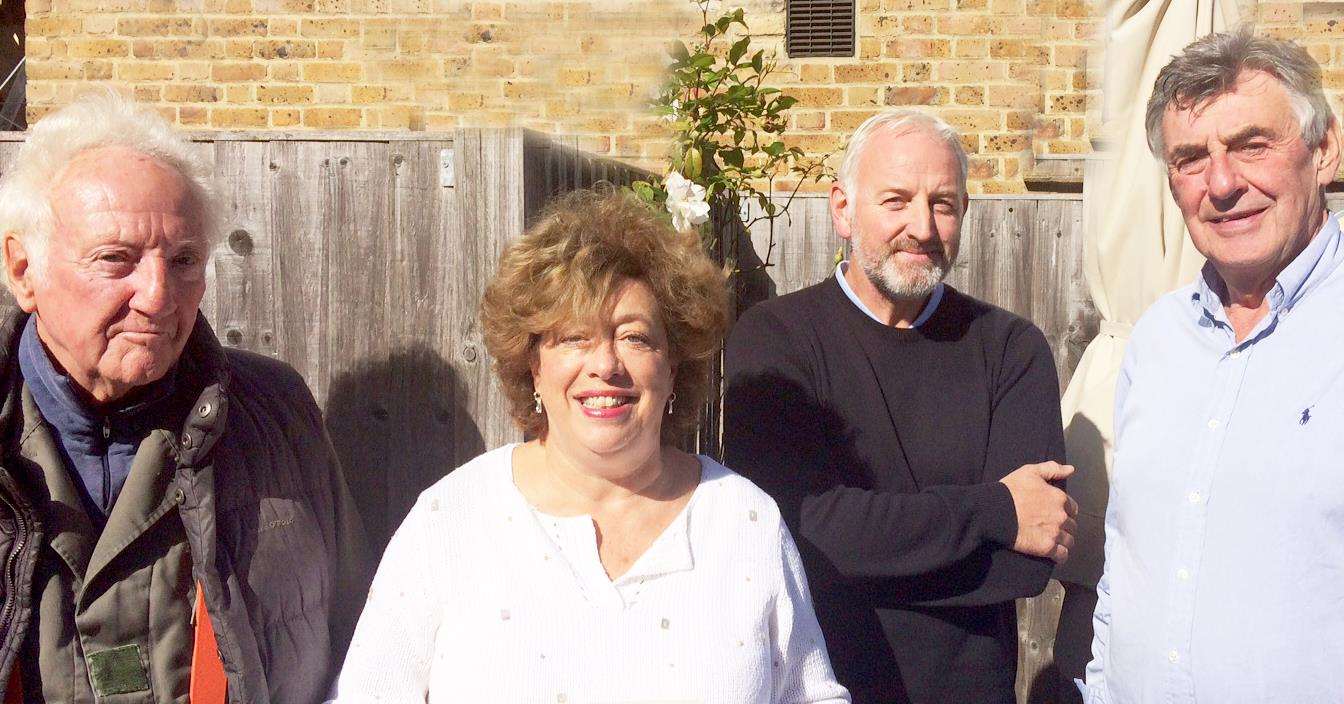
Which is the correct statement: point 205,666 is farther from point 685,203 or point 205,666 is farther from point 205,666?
point 685,203

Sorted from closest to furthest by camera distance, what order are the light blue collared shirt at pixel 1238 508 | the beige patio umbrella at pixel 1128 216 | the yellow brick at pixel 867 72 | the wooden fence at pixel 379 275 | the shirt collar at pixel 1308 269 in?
the light blue collared shirt at pixel 1238 508 → the shirt collar at pixel 1308 269 → the wooden fence at pixel 379 275 → the beige patio umbrella at pixel 1128 216 → the yellow brick at pixel 867 72

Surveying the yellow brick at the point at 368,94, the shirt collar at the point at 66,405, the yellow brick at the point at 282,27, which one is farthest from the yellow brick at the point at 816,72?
the shirt collar at the point at 66,405

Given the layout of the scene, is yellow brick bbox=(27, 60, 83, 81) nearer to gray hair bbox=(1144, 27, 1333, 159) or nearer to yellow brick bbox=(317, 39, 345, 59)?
yellow brick bbox=(317, 39, 345, 59)

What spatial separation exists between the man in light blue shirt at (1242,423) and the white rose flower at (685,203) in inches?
53.3

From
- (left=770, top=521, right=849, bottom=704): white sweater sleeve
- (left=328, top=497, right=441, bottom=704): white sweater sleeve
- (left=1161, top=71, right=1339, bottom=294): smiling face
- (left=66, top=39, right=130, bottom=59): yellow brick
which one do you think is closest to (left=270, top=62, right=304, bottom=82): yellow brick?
(left=66, top=39, right=130, bottom=59): yellow brick

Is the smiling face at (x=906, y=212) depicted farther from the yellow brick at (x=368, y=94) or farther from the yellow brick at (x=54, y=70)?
the yellow brick at (x=54, y=70)

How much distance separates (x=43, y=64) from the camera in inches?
218

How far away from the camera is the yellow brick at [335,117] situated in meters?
5.39

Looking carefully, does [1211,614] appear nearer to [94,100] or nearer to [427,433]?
[427,433]

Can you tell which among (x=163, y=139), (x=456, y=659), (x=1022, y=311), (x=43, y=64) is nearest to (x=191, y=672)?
(x=456, y=659)

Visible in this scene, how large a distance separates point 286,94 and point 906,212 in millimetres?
3938

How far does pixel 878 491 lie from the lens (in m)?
2.27

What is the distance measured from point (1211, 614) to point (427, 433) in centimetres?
174

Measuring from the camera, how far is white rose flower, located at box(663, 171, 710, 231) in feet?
10.7
